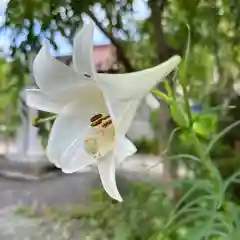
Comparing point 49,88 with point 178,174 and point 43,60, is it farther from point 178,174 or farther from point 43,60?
point 178,174

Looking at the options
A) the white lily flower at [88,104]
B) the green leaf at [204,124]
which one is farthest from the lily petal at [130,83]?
the green leaf at [204,124]

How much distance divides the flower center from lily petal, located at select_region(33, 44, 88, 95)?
0.13ft

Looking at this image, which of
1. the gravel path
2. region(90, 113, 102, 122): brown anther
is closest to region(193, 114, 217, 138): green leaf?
region(90, 113, 102, 122): brown anther

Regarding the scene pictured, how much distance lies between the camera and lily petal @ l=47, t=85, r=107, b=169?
45cm

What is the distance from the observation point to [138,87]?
38 cm

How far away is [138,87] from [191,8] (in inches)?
10.5

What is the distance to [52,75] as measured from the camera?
1.40ft

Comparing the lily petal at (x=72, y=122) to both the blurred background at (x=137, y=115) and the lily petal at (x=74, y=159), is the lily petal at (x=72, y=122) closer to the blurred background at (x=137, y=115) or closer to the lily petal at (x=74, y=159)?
the lily petal at (x=74, y=159)

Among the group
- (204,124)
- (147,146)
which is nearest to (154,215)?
(204,124)

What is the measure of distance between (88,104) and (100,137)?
39mm

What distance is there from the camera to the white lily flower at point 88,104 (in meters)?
0.38

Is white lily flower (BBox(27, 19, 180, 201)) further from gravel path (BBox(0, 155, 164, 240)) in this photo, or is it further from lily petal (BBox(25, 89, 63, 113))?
gravel path (BBox(0, 155, 164, 240))

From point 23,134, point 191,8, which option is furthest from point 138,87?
point 23,134

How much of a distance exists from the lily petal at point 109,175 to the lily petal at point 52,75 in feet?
0.23
